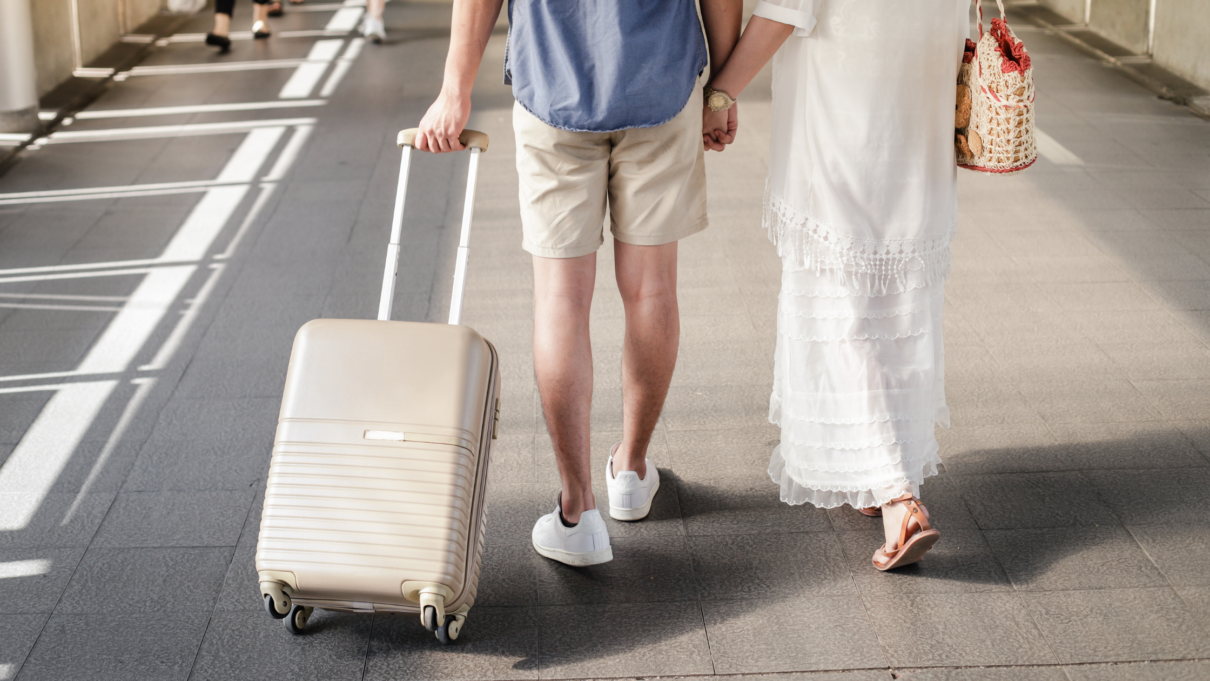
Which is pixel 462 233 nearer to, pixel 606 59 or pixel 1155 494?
pixel 606 59

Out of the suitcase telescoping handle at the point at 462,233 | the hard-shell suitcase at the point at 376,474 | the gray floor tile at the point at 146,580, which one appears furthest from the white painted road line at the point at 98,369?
the suitcase telescoping handle at the point at 462,233

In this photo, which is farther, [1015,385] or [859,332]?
[1015,385]

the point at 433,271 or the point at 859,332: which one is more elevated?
the point at 859,332

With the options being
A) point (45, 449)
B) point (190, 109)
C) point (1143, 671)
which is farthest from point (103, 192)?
point (1143, 671)

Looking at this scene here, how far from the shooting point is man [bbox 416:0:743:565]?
1.81 m

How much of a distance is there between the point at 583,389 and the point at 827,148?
62 centimetres

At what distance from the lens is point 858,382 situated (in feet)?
6.87

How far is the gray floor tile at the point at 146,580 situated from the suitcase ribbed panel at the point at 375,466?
388 mm

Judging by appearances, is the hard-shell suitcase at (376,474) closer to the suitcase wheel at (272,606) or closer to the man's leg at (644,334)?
the suitcase wheel at (272,606)

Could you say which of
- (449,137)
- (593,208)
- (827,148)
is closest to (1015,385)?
(827,148)

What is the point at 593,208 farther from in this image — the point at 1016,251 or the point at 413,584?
the point at 1016,251

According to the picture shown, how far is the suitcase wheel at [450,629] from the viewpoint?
6.01 feet

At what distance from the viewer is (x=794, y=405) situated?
2.17 metres

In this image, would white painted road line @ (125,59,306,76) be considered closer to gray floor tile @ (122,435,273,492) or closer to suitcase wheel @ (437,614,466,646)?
gray floor tile @ (122,435,273,492)
